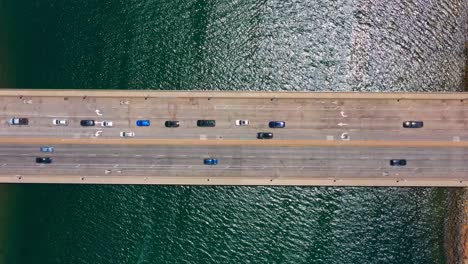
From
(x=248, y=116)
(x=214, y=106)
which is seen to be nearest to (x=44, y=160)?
(x=214, y=106)

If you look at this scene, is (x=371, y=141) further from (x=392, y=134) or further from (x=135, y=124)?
(x=135, y=124)

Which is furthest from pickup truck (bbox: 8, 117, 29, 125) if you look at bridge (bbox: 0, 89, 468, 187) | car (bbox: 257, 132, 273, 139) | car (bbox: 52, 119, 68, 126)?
car (bbox: 257, 132, 273, 139)

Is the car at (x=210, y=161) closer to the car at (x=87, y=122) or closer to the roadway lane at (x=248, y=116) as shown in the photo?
the roadway lane at (x=248, y=116)

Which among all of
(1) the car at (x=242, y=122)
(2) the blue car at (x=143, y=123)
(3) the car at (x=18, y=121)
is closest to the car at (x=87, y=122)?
(2) the blue car at (x=143, y=123)

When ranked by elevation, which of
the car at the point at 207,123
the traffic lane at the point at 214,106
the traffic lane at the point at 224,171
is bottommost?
the traffic lane at the point at 224,171

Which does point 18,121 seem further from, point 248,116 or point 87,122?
point 248,116

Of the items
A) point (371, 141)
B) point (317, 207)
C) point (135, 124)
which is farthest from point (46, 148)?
point (371, 141)
